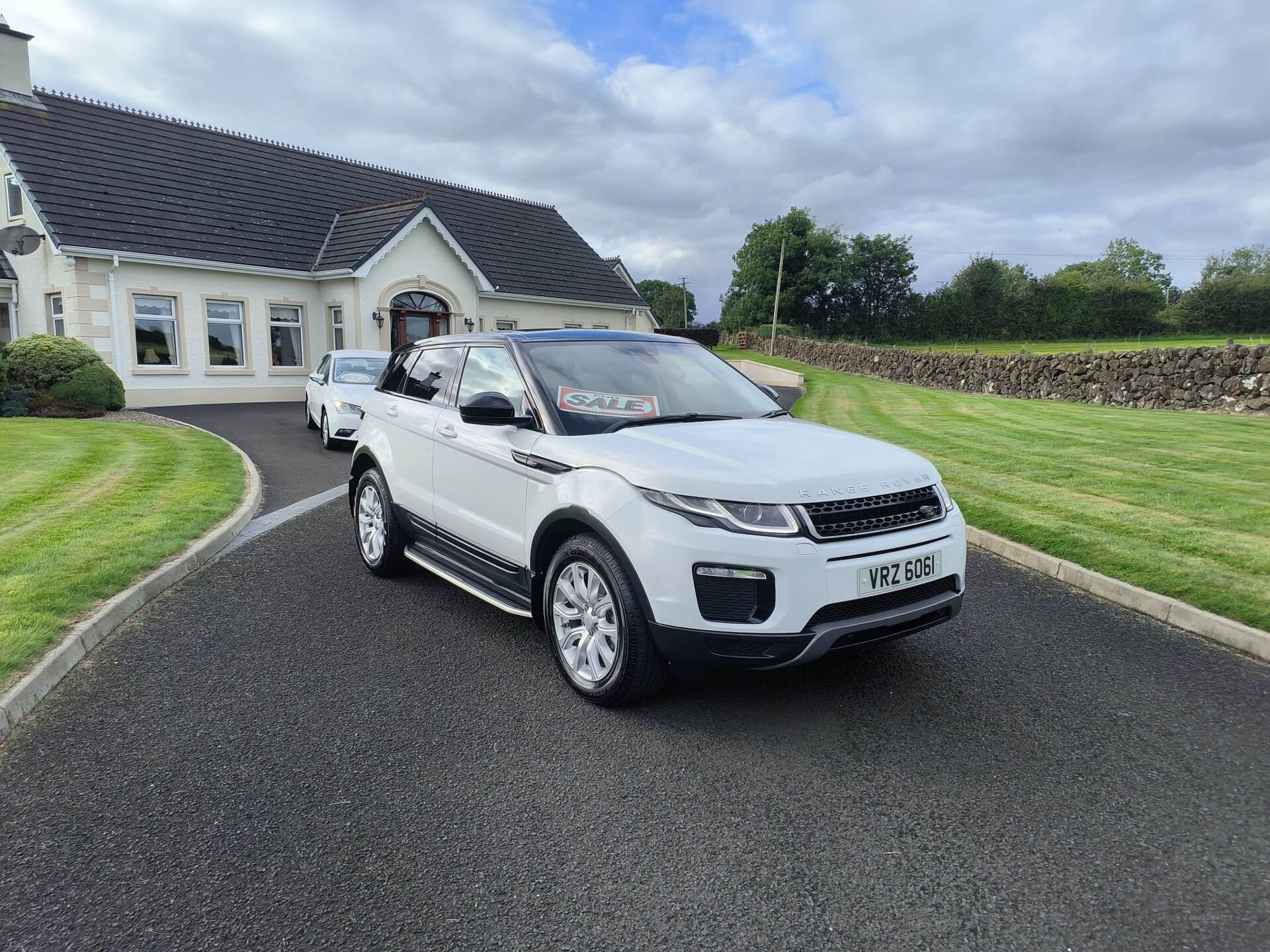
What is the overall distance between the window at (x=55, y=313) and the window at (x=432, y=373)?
19806mm

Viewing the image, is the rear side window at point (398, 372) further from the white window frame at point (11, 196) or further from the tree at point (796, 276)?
the tree at point (796, 276)

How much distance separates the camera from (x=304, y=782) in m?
3.27

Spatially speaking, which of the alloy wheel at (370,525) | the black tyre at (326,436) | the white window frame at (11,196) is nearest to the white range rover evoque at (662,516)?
the alloy wheel at (370,525)

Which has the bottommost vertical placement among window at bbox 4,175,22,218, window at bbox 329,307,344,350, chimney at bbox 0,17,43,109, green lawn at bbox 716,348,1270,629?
green lawn at bbox 716,348,1270,629

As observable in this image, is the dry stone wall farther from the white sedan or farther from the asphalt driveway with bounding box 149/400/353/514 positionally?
the asphalt driveway with bounding box 149/400/353/514

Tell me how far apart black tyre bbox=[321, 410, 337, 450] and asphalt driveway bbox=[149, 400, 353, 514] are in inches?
4.6

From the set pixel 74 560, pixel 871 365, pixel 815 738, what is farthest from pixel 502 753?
pixel 871 365

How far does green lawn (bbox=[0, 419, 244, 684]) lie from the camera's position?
196 inches

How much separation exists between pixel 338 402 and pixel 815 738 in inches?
443

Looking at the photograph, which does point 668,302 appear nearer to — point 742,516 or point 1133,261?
point 1133,261

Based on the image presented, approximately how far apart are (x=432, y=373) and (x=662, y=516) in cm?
293

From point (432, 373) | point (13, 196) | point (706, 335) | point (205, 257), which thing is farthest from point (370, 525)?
point (706, 335)

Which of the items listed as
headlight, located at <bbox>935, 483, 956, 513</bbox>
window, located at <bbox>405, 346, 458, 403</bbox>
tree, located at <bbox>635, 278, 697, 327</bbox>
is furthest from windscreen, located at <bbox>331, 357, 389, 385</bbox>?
tree, located at <bbox>635, 278, 697, 327</bbox>

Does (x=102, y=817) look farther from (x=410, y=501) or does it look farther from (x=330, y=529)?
(x=330, y=529)
